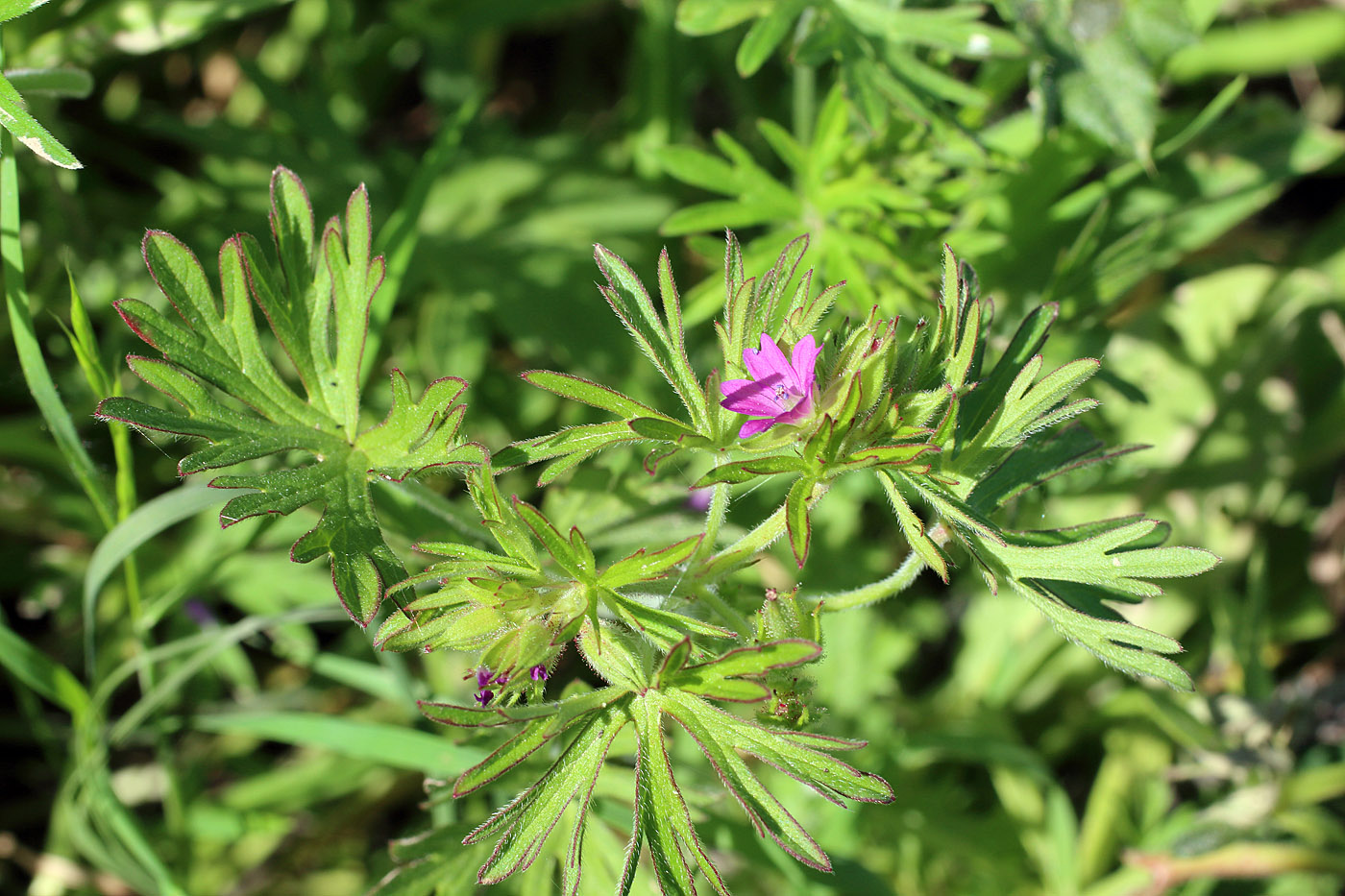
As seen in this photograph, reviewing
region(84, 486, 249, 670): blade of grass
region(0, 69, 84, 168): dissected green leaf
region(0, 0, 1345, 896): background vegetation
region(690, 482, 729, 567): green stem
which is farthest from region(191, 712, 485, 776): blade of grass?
region(0, 69, 84, 168): dissected green leaf

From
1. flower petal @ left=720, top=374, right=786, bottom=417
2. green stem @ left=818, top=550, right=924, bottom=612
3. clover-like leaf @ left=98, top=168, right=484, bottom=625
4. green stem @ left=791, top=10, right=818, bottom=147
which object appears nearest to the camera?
flower petal @ left=720, top=374, right=786, bottom=417

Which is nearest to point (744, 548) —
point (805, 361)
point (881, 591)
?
point (881, 591)

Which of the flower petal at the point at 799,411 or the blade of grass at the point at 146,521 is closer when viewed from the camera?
the flower petal at the point at 799,411

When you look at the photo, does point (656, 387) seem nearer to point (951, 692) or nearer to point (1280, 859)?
point (951, 692)

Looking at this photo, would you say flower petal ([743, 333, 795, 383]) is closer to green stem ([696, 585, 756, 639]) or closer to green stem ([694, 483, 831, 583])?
green stem ([694, 483, 831, 583])

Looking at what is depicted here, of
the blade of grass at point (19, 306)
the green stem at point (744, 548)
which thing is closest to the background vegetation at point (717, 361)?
Result: the blade of grass at point (19, 306)

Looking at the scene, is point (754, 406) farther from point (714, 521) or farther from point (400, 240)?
point (400, 240)

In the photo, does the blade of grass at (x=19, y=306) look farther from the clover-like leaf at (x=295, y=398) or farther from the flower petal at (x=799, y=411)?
the flower petal at (x=799, y=411)
